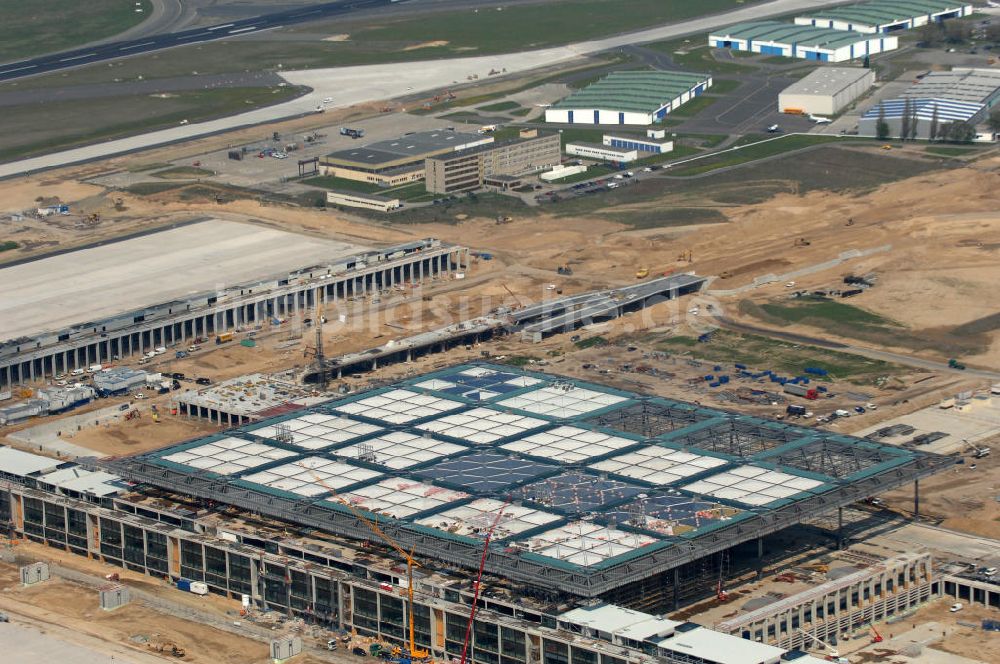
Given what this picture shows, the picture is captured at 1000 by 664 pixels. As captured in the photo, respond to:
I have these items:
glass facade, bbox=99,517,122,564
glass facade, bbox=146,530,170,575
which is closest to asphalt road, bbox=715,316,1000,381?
glass facade, bbox=146,530,170,575

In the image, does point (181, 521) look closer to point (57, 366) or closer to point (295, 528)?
point (295, 528)

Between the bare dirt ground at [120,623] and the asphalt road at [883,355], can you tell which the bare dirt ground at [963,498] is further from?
the bare dirt ground at [120,623]

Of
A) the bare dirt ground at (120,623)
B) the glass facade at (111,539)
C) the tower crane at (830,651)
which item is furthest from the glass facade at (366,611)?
the tower crane at (830,651)

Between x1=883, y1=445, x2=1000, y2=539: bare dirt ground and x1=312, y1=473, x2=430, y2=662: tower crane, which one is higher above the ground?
x1=312, y1=473, x2=430, y2=662: tower crane

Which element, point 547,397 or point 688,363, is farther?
point 688,363

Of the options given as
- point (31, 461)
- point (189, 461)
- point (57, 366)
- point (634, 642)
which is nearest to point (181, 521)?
point (189, 461)

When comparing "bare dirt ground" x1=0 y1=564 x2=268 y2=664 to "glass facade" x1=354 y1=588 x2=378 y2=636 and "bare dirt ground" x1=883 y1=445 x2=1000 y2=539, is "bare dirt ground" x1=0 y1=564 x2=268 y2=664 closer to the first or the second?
"glass facade" x1=354 y1=588 x2=378 y2=636
